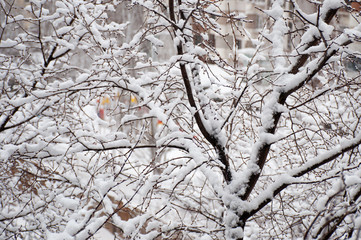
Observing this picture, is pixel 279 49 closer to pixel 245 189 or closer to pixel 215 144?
pixel 215 144

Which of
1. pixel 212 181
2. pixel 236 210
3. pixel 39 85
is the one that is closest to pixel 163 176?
pixel 212 181

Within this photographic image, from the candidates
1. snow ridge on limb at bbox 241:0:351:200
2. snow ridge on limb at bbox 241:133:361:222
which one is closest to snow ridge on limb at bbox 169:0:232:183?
snow ridge on limb at bbox 241:0:351:200

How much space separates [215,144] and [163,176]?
61cm

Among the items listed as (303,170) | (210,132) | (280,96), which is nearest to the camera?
(303,170)

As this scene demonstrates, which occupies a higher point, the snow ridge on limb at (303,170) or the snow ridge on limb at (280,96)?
the snow ridge on limb at (280,96)

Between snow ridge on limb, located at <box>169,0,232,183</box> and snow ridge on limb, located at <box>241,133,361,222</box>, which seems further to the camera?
snow ridge on limb, located at <box>169,0,232,183</box>

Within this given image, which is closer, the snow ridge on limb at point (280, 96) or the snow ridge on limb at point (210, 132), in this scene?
the snow ridge on limb at point (280, 96)

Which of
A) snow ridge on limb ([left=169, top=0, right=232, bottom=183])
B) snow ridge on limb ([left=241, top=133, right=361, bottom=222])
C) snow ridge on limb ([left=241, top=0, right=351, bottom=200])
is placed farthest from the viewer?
snow ridge on limb ([left=169, top=0, right=232, bottom=183])

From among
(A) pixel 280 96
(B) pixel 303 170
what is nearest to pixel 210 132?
(A) pixel 280 96

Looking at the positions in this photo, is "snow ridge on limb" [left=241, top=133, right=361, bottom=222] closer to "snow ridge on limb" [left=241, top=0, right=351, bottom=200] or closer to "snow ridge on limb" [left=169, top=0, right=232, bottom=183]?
"snow ridge on limb" [left=241, top=0, right=351, bottom=200]

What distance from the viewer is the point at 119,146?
10.8 feet

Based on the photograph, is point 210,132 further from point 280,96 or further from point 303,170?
point 303,170

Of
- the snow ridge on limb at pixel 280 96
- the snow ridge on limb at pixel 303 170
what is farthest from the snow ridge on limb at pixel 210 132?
the snow ridge on limb at pixel 303 170

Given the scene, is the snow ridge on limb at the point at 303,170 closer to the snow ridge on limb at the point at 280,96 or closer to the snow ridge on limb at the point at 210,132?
the snow ridge on limb at the point at 280,96
